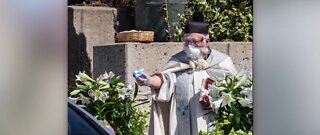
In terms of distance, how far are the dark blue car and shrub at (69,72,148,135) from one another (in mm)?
1141

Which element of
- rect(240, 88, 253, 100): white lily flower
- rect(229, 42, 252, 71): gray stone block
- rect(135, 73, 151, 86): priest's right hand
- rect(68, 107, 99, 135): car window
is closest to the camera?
rect(68, 107, 99, 135): car window

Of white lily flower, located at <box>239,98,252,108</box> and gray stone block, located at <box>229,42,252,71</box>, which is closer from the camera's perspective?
white lily flower, located at <box>239,98,252,108</box>

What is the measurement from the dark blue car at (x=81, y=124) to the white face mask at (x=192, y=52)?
1.33 m

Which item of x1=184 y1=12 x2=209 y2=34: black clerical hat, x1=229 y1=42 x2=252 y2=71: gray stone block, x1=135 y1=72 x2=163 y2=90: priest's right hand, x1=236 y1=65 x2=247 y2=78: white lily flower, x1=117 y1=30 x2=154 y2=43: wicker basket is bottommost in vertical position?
x1=135 y1=72 x2=163 y2=90: priest's right hand

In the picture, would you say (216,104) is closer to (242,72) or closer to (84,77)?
(242,72)

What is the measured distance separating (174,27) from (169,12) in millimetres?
175

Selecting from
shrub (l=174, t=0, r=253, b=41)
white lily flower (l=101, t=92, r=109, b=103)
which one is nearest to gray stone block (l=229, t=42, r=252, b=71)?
shrub (l=174, t=0, r=253, b=41)

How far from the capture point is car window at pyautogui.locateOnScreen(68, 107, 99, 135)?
343 centimetres

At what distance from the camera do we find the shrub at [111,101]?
4867 millimetres

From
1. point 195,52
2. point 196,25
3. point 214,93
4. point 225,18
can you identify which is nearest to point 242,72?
point 214,93

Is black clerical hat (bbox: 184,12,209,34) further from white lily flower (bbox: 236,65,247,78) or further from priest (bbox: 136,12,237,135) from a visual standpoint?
white lily flower (bbox: 236,65,247,78)

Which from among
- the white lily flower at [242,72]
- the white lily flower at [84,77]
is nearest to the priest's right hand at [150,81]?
the white lily flower at [84,77]

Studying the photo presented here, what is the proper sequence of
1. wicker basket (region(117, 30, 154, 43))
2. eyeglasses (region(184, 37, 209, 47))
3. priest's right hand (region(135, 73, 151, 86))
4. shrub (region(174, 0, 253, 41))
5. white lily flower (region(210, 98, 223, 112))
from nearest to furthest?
white lily flower (region(210, 98, 223, 112)) < priest's right hand (region(135, 73, 151, 86)) < eyeglasses (region(184, 37, 209, 47)) < wicker basket (region(117, 30, 154, 43)) < shrub (region(174, 0, 253, 41))
